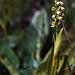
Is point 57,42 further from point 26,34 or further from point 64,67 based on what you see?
point 26,34

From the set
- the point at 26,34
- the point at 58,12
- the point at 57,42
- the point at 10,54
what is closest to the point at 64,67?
the point at 57,42

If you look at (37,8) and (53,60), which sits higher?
(53,60)

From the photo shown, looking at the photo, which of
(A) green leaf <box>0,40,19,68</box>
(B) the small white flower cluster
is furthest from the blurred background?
(B) the small white flower cluster

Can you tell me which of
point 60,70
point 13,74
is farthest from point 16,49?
point 60,70

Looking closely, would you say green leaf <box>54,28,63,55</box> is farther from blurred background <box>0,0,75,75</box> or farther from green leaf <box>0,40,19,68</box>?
→ green leaf <box>0,40,19,68</box>

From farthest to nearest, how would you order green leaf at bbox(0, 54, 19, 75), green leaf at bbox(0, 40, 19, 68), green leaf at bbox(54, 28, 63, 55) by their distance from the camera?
1. green leaf at bbox(0, 40, 19, 68)
2. green leaf at bbox(0, 54, 19, 75)
3. green leaf at bbox(54, 28, 63, 55)

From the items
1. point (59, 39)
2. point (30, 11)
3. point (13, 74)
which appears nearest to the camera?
point (59, 39)

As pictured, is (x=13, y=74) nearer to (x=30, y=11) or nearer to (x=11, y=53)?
(x=11, y=53)

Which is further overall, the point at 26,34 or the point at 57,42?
the point at 26,34
